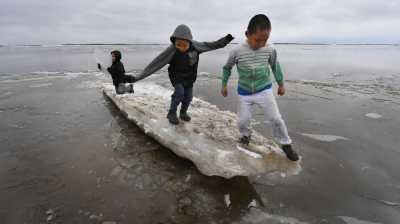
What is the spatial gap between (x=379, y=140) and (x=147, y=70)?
608 centimetres

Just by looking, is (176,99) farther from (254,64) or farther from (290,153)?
(290,153)

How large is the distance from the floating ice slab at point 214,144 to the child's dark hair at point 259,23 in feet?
7.41

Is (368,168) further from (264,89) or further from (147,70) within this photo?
(147,70)

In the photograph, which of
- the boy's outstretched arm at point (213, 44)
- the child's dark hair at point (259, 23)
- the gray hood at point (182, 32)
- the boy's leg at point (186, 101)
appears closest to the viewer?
the child's dark hair at point (259, 23)

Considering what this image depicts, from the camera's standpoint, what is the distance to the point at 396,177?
514 cm

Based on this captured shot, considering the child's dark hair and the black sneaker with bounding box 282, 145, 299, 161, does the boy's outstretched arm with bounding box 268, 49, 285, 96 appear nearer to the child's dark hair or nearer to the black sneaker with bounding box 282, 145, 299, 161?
the child's dark hair

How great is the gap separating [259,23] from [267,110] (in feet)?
4.94

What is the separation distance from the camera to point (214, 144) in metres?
5.34

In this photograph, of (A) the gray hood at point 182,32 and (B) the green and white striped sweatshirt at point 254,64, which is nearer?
(B) the green and white striped sweatshirt at point 254,64

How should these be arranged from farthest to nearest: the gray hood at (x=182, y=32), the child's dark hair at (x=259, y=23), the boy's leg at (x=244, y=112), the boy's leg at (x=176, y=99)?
the boy's leg at (x=176, y=99) → the gray hood at (x=182, y=32) → the boy's leg at (x=244, y=112) → the child's dark hair at (x=259, y=23)

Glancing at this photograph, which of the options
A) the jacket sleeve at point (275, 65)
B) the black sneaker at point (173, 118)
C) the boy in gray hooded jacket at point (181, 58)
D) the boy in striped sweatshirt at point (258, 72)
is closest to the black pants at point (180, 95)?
the boy in gray hooded jacket at point (181, 58)

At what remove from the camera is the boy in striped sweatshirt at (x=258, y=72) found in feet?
14.6

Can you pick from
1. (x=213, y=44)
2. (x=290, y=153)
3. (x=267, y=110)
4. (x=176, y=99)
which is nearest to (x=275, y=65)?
(x=267, y=110)

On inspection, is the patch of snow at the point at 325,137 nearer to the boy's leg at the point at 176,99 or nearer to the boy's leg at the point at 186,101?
the boy's leg at the point at 186,101
